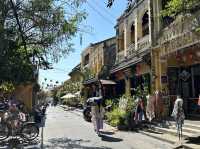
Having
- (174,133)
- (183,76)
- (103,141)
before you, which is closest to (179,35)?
(183,76)

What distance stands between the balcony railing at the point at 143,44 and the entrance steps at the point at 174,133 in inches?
306

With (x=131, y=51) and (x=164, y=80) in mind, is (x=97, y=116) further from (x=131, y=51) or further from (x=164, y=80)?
(x=131, y=51)

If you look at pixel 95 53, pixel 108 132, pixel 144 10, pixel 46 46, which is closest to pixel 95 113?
pixel 108 132

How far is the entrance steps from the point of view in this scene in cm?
1608

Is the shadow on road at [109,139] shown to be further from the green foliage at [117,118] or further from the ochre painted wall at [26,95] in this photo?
the ochre painted wall at [26,95]

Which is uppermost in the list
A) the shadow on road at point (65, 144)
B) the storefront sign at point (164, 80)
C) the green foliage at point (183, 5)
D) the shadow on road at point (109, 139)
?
the green foliage at point (183, 5)

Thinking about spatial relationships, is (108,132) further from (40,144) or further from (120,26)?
(120,26)

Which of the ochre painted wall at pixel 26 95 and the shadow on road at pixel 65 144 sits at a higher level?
the ochre painted wall at pixel 26 95

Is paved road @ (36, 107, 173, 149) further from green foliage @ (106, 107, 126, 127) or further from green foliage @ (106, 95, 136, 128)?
green foliage @ (106, 107, 126, 127)

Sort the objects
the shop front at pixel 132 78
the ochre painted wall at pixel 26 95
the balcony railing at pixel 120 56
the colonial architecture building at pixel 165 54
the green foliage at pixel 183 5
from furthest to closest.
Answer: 1. the ochre painted wall at pixel 26 95
2. the balcony railing at pixel 120 56
3. the shop front at pixel 132 78
4. the colonial architecture building at pixel 165 54
5. the green foliage at pixel 183 5

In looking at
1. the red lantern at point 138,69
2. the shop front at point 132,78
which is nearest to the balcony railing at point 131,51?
the shop front at point 132,78

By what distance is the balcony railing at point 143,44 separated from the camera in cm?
2924

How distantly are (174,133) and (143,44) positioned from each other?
12044 millimetres

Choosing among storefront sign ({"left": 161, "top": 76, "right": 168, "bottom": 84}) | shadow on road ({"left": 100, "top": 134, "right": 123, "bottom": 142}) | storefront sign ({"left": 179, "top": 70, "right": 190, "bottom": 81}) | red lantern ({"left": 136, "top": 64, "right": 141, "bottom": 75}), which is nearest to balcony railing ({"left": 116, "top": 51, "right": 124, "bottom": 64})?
red lantern ({"left": 136, "top": 64, "right": 141, "bottom": 75})
